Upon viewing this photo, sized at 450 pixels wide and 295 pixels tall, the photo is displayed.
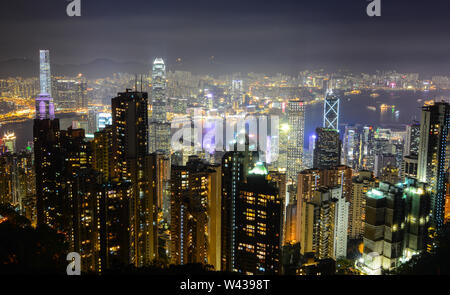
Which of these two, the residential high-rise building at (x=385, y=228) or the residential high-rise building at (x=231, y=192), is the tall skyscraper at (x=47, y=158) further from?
the residential high-rise building at (x=385, y=228)

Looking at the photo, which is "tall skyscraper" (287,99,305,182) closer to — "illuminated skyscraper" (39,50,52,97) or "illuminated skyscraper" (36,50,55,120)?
"illuminated skyscraper" (36,50,55,120)

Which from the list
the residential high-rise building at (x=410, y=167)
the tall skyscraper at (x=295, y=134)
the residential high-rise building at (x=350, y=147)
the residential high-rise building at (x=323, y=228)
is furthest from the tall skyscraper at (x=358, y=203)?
the residential high-rise building at (x=350, y=147)

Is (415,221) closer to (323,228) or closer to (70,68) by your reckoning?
(323,228)

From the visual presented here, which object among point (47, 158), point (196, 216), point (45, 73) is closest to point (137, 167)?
point (47, 158)

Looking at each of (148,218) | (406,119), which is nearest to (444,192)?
(406,119)

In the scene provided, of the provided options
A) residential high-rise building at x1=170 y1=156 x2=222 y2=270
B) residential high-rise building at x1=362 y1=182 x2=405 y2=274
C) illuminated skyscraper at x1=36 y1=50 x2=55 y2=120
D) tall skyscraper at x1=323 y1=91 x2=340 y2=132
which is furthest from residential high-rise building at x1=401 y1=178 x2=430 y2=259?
tall skyscraper at x1=323 y1=91 x2=340 y2=132
